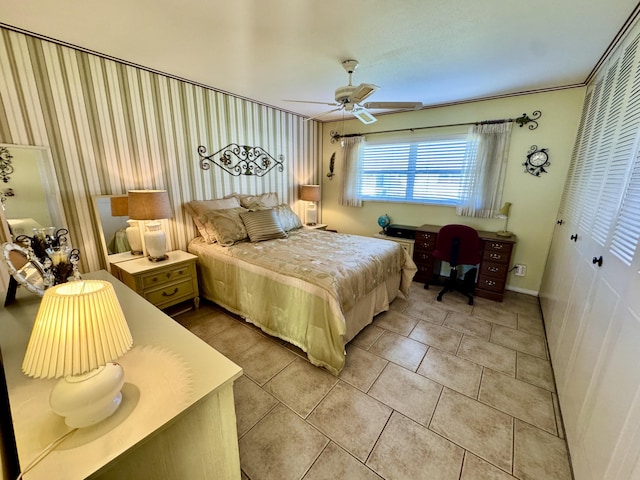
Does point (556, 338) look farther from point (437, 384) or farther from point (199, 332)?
point (199, 332)

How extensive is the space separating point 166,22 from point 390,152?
324 centimetres

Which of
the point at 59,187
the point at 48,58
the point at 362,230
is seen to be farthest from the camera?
the point at 362,230

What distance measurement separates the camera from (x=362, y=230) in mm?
4695

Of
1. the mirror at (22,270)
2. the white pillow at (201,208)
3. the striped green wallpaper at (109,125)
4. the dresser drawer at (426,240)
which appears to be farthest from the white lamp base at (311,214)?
the mirror at (22,270)

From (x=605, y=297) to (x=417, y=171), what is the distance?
9.68 ft

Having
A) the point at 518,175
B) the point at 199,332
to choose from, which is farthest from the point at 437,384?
the point at 518,175

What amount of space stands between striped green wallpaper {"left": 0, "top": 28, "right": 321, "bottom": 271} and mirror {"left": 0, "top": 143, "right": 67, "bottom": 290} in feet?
0.24

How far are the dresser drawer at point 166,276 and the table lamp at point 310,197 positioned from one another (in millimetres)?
2219

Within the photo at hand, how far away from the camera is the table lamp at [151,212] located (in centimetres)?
235

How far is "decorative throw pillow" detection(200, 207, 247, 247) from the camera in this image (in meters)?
2.85

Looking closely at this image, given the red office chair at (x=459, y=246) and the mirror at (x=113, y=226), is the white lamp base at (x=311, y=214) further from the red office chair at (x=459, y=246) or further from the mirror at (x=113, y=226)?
the mirror at (x=113, y=226)

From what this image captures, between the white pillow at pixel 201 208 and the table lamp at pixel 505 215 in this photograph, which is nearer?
the white pillow at pixel 201 208

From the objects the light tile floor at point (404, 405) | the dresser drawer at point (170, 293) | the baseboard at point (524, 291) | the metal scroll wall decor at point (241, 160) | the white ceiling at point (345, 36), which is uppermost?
the white ceiling at point (345, 36)

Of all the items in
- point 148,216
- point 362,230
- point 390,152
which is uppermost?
point 390,152
